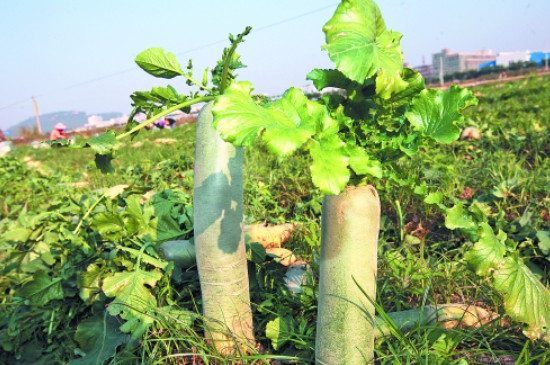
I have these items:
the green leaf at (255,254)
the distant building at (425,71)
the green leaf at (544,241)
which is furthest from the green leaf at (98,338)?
the green leaf at (544,241)

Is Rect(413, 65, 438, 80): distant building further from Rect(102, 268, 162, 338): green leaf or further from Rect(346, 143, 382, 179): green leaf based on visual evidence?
Rect(102, 268, 162, 338): green leaf

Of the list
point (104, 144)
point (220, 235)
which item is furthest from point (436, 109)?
point (104, 144)

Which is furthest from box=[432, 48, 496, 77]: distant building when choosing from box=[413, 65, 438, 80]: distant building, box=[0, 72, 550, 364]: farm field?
box=[0, 72, 550, 364]: farm field

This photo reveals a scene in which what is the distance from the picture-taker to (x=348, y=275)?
111 centimetres

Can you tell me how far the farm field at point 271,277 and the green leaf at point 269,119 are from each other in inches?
14.2

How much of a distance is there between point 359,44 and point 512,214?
6.45 ft

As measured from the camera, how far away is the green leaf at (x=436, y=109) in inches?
40.9

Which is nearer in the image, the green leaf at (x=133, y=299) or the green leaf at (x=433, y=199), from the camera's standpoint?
the green leaf at (x=433, y=199)

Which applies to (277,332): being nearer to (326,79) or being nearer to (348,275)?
(348,275)

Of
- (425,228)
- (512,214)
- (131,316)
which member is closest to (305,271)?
(131,316)

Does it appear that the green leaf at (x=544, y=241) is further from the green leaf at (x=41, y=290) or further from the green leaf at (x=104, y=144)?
the green leaf at (x=41, y=290)

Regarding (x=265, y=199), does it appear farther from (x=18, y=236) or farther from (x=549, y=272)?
(x=549, y=272)

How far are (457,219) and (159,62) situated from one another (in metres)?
0.92

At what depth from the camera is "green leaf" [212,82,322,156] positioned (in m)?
0.82
